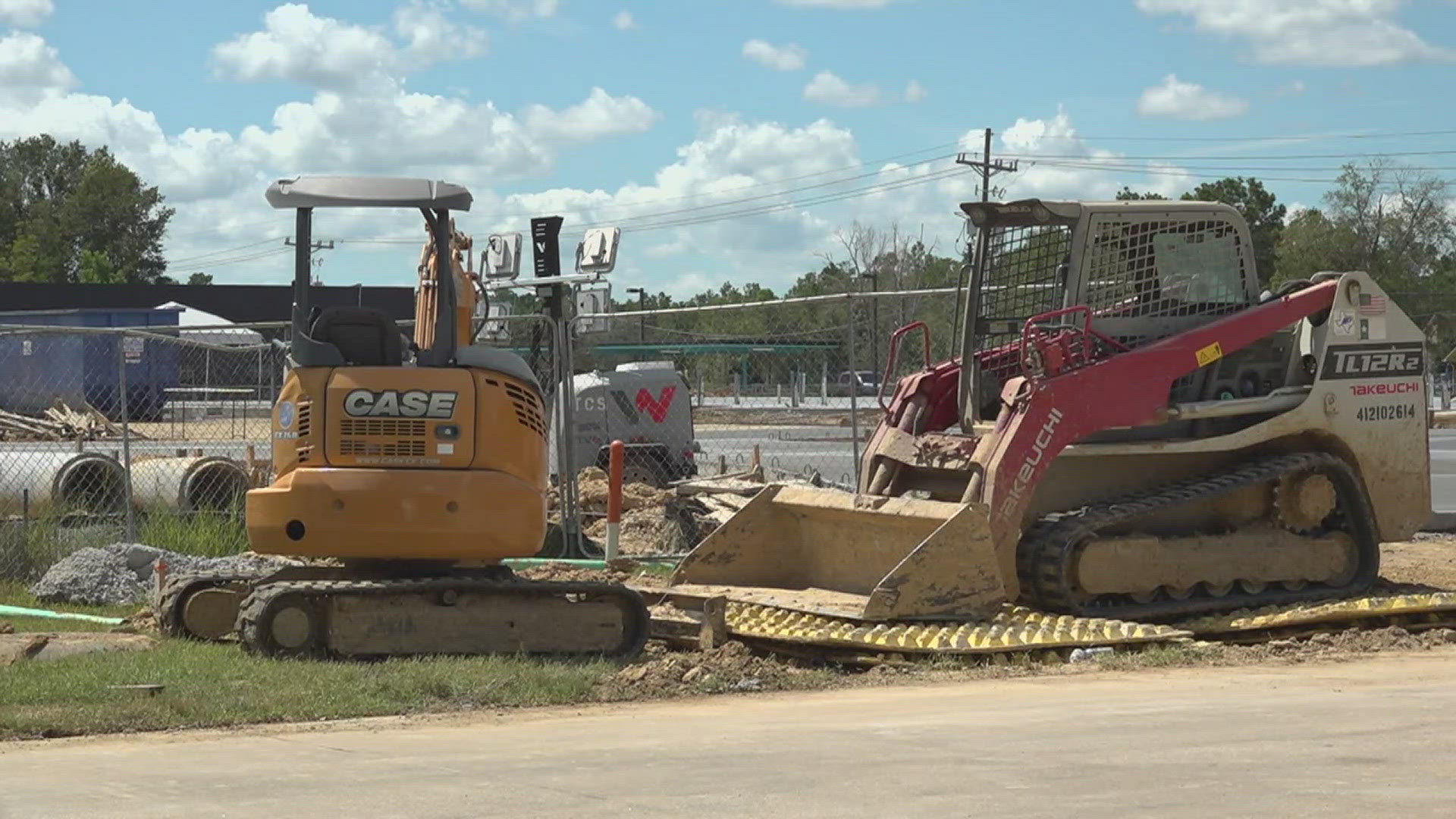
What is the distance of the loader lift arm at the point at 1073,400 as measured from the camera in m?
11.7

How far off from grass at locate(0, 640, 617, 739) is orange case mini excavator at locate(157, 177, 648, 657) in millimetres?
311

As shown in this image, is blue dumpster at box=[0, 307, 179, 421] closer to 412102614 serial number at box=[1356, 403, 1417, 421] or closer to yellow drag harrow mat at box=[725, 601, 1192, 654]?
yellow drag harrow mat at box=[725, 601, 1192, 654]

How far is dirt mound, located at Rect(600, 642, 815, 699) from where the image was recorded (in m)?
10.0

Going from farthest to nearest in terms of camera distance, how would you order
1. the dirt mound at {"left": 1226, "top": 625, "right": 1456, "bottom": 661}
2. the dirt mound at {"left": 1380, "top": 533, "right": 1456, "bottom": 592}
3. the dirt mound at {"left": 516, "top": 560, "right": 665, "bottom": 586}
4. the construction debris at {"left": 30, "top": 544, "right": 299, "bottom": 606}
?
the dirt mound at {"left": 1380, "top": 533, "right": 1456, "bottom": 592} < the construction debris at {"left": 30, "top": 544, "right": 299, "bottom": 606} < the dirt mound at {"left": 516, "top": 560, "right": 665, "bottom": 586} < the dirt mound at {"left": 1226, "top": 625, "right": 1456, "bottom": 661}

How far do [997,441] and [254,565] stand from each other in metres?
5.47

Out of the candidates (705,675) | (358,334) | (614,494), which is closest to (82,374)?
(614,494)

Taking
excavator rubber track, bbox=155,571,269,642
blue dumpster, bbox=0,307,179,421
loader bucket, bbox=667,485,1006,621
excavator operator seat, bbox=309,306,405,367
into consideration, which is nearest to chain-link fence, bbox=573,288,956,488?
loader bucket, bbox=667,485,1006,621

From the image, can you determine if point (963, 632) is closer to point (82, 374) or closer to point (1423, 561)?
point (1423, 561)

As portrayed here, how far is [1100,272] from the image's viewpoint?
12852 mm

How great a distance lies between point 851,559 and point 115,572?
5.48 m

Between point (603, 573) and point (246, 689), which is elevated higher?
point (603, 573)

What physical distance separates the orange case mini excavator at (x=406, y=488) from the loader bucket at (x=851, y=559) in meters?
1.54

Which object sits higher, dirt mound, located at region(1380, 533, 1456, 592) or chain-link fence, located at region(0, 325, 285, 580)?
chain-link fence, located at region(0, 325, 285, 580)

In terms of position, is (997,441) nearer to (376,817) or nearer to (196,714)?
(196,714)
